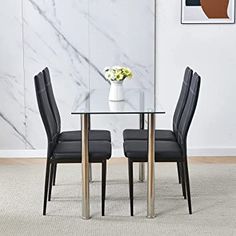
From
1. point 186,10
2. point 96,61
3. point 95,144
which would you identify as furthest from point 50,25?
point 95,144

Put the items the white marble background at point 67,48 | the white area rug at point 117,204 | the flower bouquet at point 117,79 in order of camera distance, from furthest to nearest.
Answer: the white marble background at point 67,48
the flower bouquet at point 117,79
the white area rug at point 117,204

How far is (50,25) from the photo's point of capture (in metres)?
5.20

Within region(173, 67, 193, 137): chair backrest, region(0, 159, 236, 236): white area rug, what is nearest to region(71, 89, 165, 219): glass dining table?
region(0, 159, 236, 236): white area rug

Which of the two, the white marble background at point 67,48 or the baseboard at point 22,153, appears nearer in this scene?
the white marble background at point 67,48

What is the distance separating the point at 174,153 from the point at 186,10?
1874 mm

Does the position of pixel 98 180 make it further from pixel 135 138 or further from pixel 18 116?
pixel 18 116

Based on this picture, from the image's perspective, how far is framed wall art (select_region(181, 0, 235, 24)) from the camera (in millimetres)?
5215

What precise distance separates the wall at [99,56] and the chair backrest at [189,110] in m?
1.36

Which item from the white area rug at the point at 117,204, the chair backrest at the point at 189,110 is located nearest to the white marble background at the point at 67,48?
the white area rug at the point at 117,204

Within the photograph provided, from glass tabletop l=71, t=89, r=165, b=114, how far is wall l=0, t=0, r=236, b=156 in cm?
88

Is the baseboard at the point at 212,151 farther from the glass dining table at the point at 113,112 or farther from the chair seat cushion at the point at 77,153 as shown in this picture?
the chair seat cushion at the point at 77,153

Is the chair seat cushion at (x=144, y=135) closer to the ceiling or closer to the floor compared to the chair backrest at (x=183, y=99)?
closer to the floor

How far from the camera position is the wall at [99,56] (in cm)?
520

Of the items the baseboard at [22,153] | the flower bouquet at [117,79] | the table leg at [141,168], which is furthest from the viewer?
the baseboard at [22,153]
